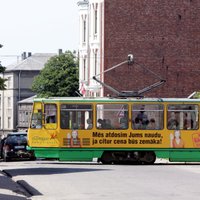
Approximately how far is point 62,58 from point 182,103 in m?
80.0

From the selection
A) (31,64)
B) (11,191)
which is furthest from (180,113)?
(31,64)

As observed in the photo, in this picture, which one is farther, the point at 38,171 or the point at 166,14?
the point at 166,14

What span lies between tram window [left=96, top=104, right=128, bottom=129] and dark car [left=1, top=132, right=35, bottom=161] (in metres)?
6.59

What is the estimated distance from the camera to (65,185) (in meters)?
24.9

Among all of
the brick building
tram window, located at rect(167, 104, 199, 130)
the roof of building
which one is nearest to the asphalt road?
tram window, located at rect(167, 104, 199, 130)

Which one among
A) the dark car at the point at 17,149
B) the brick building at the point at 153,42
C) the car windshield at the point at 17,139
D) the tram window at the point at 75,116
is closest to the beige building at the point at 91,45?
the brick building at the point at 153,42

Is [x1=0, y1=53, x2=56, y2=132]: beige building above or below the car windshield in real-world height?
above

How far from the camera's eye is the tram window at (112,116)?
40.6 meters

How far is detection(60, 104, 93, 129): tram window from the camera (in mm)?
40688

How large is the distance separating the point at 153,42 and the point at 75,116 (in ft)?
102

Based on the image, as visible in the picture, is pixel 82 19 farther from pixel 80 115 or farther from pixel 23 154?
pixel 80 115

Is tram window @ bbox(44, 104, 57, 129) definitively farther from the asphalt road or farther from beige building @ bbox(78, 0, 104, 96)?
beige building @ bbox(78, 0, 104, 96)

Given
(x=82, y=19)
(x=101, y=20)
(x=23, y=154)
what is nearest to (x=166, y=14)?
(x=101, y=20)

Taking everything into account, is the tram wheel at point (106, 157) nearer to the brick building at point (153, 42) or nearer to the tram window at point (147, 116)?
the tram window at point (147, 116)
